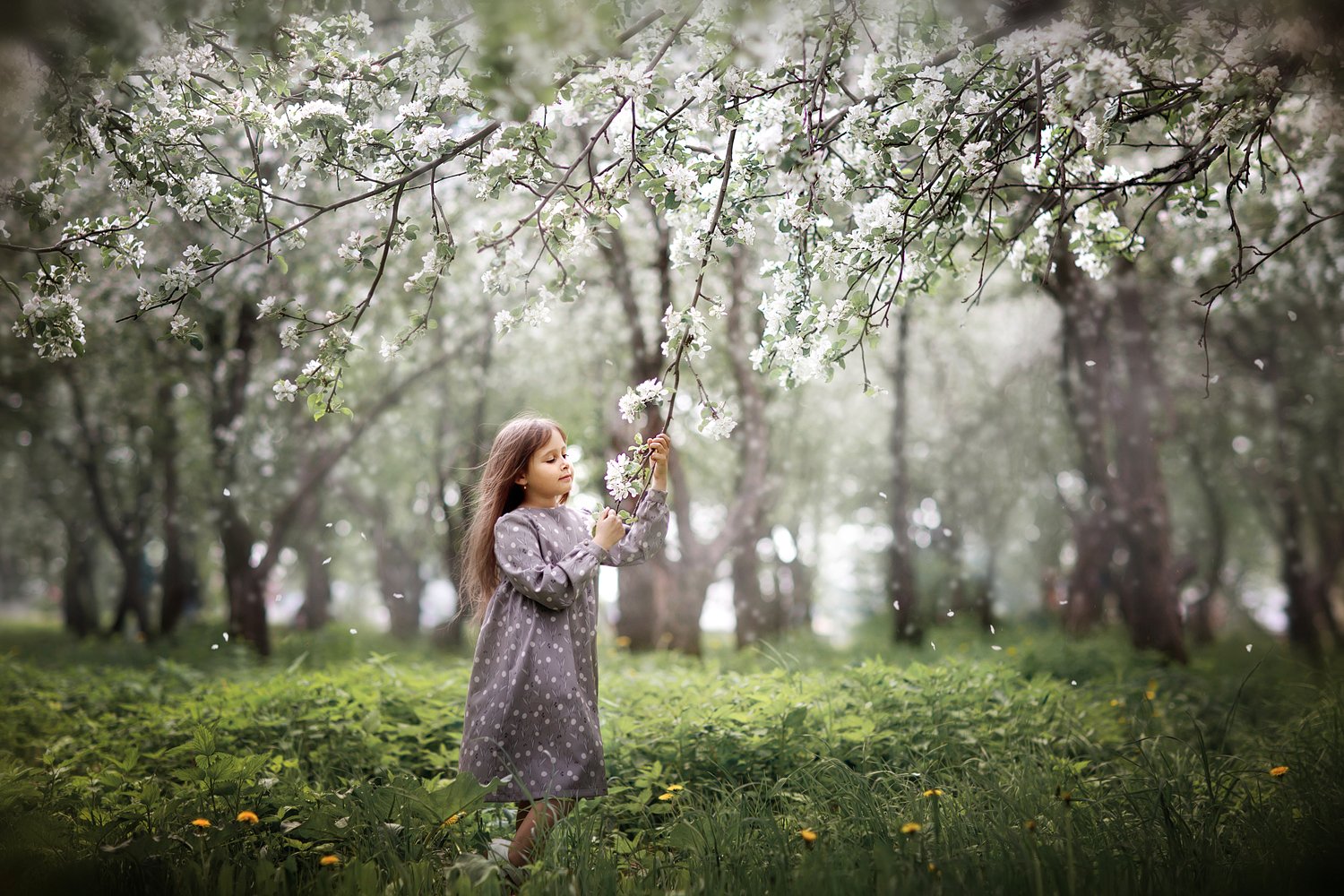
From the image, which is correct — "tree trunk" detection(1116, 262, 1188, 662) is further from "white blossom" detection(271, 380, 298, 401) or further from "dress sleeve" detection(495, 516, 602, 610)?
"white blossom" detection(271, 380, 298, 401)

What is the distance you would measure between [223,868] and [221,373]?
10305 millimetres

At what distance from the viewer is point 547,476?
3.85m

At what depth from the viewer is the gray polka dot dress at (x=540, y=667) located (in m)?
3.40

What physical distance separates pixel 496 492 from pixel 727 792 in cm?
152

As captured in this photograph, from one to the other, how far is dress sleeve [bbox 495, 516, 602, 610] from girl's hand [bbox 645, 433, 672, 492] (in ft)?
1.12

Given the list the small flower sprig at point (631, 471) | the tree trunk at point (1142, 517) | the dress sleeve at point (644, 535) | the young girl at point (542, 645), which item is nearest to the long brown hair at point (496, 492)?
the young girl at point (542, 645)

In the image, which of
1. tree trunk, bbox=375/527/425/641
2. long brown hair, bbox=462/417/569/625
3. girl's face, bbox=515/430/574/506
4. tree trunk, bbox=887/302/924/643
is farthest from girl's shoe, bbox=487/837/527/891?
tree trunk, bbox=375/527/425/641

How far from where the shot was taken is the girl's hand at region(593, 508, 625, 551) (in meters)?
3.46

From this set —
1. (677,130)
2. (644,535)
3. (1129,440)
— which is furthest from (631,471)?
(1129,440)

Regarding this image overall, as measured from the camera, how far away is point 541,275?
11.5 metres

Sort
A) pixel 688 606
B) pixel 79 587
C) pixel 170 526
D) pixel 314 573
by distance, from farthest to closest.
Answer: pixel 79 587, pixel 314 573, pixel 170 526, pixel 688 606

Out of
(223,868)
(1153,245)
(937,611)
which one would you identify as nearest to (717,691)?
(223,868)

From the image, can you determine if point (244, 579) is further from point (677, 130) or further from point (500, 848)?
point (677, 130)

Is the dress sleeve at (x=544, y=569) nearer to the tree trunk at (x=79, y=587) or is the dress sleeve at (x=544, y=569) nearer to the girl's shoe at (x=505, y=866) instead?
Answer: the girl's shoe at (x=505, y=866)
